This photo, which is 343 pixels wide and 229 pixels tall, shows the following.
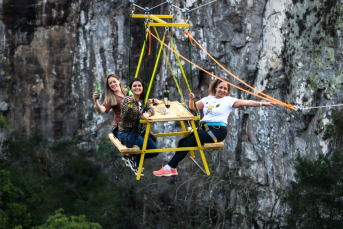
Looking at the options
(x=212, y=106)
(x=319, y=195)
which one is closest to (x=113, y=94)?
(x=212, y=106)

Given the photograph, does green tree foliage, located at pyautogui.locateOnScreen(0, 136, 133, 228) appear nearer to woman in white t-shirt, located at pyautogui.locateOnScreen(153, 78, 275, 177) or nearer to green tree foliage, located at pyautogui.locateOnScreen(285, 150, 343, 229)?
green tree foliage, located at pyautogui.locateOnScreen(285, 150, 343, 229)

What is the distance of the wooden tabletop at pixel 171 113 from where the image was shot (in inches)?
329

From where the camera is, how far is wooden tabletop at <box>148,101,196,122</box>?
8.36m

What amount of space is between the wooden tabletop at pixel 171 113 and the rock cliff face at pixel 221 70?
8.85m

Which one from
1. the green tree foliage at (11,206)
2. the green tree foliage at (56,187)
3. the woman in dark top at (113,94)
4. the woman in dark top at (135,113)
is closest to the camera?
the woman in dark top at (135,113)

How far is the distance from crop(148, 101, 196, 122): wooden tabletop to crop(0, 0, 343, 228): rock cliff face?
29.0 ft

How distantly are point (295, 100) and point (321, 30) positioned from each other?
7.73 feet

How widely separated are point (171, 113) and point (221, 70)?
14038 millimetres

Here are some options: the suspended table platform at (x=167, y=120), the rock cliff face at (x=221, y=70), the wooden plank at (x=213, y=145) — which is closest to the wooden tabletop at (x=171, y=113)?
the suspended table platform at (x=167, y=120)

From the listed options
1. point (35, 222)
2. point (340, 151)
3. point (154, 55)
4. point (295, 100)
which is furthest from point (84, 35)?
point (340, 151)

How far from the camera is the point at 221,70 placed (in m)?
22.5

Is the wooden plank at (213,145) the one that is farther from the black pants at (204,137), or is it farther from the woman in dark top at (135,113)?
the woman in dark top at (135,113)

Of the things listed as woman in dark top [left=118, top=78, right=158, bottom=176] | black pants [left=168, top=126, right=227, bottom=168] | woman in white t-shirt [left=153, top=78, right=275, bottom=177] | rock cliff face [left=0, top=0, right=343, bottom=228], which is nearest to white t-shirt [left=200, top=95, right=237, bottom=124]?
woman in white t-shirt [left=153, top=78, right=275, bottom=177]

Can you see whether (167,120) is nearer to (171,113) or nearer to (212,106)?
(171,113)
